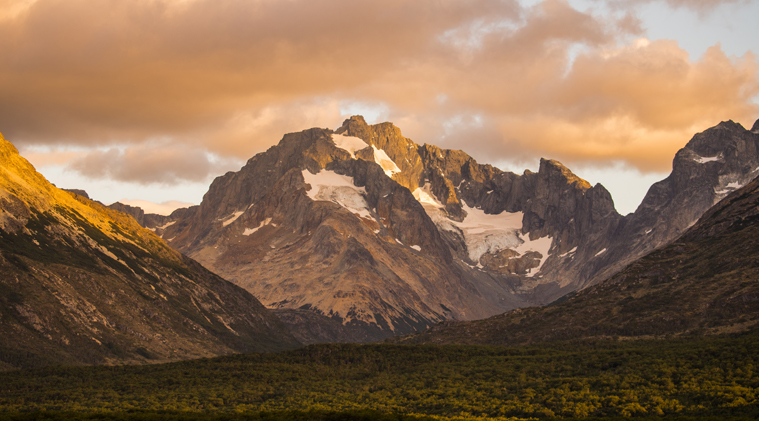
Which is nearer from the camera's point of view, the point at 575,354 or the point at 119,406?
the point at 119,406

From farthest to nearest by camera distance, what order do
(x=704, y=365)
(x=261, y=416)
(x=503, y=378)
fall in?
(x=503, y=378)
(x=704, y=365)
(x=261, y=416)

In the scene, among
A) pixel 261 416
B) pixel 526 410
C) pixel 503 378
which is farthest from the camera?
pixel 503 378

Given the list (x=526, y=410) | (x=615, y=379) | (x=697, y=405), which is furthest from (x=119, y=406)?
(x=697, y=405)

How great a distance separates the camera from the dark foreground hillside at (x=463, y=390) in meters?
132

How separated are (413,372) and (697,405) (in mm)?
84374

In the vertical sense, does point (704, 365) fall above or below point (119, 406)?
above

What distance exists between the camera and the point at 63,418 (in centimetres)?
11862

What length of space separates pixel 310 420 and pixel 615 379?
70705 mm

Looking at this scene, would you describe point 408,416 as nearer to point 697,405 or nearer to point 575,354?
point 697,405

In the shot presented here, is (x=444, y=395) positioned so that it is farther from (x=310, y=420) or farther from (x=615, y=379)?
(x=310, y=420)

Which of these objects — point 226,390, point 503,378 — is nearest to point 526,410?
point 503,378

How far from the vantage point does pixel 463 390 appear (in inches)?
6555

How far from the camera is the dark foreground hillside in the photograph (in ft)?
434

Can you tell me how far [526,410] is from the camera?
142375 millimetres
